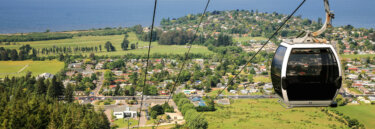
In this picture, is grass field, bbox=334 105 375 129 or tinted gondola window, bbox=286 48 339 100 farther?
grass field, bbox=334 105 375 129

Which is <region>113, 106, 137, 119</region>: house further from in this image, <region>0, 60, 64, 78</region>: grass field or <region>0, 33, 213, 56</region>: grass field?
<region>0, 33, 213, 56</region>: grass field

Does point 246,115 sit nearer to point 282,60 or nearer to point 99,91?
point 99,91

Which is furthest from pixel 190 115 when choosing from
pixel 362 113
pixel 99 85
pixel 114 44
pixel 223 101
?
pixel 114 44

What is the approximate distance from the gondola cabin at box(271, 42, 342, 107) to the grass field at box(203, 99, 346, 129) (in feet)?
49.2

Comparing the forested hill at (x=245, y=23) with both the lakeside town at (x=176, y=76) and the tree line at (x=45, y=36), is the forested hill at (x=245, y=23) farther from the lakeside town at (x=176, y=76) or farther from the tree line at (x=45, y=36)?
the tree line at (x=45, y=36)

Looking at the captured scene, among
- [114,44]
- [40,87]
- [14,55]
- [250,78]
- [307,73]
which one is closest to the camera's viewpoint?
[307,73]

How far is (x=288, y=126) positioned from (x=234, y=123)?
286cm

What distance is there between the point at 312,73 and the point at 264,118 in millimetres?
17143

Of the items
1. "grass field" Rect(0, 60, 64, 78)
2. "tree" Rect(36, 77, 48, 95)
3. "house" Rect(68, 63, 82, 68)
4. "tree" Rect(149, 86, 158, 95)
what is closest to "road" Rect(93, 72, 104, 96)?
"tree" Rect(36, 77, 48, 95)

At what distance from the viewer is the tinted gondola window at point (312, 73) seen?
15.0 ft

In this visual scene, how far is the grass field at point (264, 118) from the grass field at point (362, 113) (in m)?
1.60

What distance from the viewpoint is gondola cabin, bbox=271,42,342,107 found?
4.54 m

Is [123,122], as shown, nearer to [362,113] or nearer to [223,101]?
[223,101]

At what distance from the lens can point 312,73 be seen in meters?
4.66
